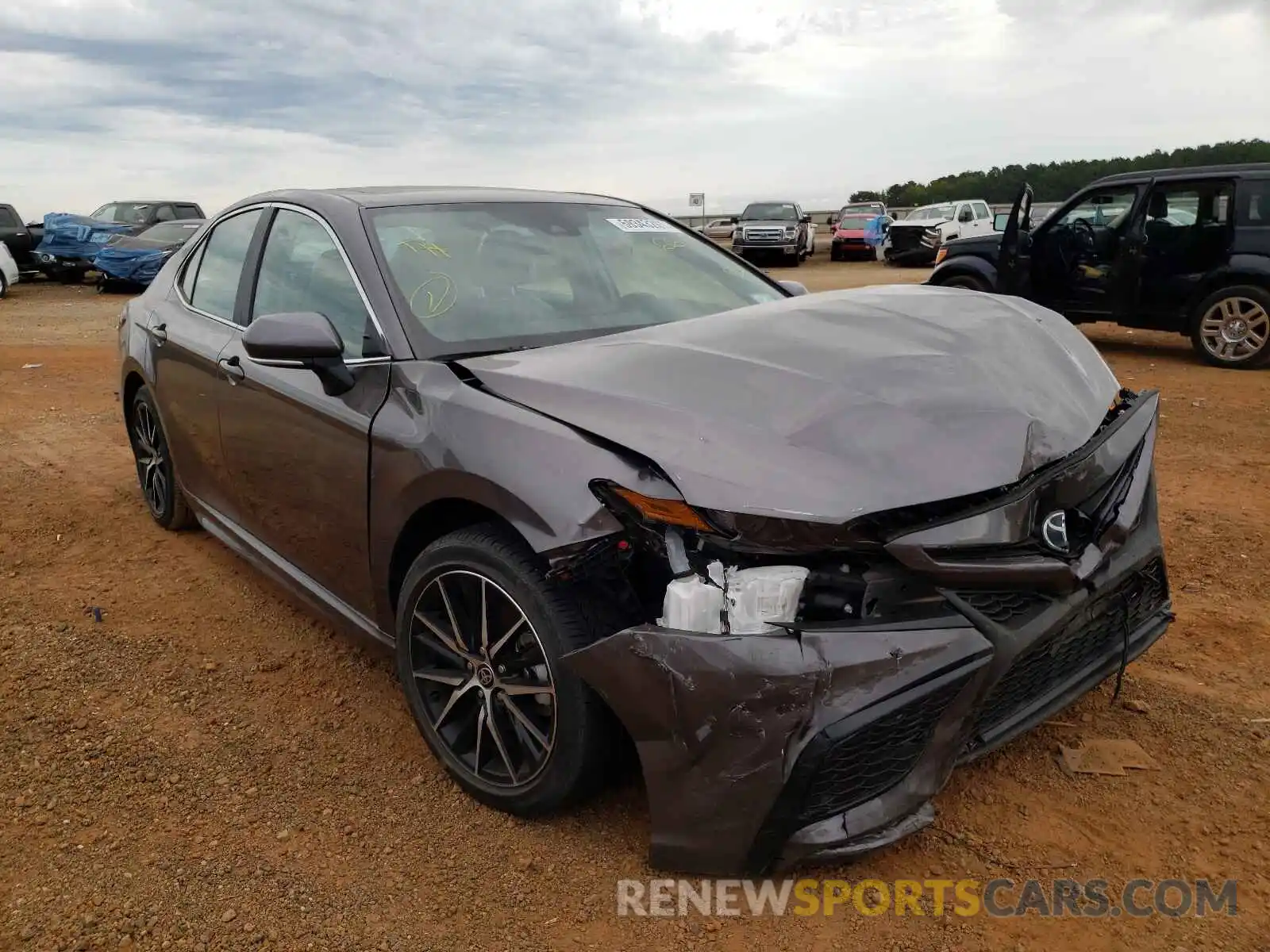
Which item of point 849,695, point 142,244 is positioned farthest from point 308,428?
point 142,244

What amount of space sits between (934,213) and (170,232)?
19.9m

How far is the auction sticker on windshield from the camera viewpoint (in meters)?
3.73

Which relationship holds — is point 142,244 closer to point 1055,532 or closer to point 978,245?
point 978,245

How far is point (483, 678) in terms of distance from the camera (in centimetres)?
254

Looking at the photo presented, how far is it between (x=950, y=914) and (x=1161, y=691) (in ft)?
4.39

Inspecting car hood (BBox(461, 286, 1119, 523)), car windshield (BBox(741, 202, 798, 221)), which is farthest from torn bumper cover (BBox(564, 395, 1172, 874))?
car windshield (BBox(741, 202, 798, 221))

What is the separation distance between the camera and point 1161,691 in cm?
303

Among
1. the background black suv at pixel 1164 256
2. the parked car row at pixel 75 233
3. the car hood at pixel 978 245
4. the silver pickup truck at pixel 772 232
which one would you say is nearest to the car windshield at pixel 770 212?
the silver pickup truck at pixel 772 232

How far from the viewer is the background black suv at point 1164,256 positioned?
868 cm

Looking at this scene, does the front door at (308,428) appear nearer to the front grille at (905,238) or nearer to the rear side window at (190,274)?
the rear side window at (190,274)

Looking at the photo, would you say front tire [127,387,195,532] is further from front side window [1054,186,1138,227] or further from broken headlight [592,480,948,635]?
front side window [1054,186,1138,227]

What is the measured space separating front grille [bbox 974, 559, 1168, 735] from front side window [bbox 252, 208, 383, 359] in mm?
1949

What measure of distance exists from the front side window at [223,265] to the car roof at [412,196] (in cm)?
14

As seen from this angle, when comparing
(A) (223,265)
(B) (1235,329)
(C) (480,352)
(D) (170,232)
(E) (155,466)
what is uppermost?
(D) (170,232)
